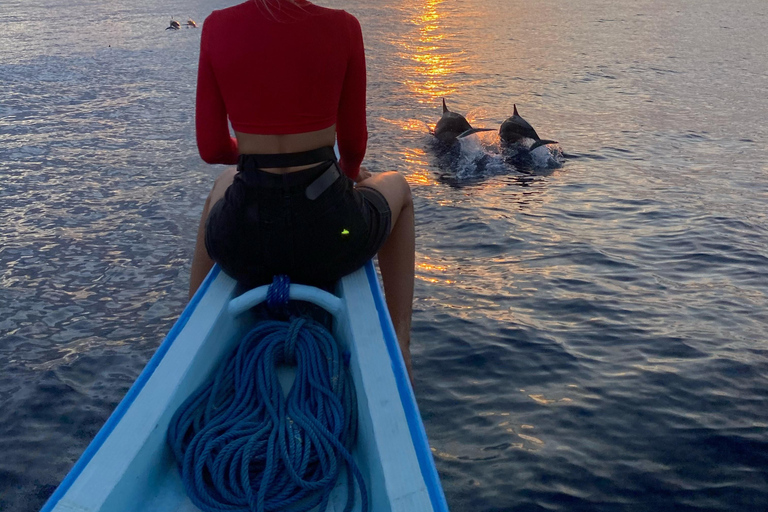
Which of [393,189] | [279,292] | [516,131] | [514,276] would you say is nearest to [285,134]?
[279,292]

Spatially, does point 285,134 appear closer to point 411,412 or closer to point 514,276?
point 411,412

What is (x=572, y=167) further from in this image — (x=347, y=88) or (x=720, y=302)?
(x=347, y=88)

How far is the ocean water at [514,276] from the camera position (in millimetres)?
3846

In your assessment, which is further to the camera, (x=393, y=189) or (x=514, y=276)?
(x=514, y=276)

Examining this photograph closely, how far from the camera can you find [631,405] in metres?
4.27

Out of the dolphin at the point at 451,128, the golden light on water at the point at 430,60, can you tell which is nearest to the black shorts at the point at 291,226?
the dolphin at the point at 451,128

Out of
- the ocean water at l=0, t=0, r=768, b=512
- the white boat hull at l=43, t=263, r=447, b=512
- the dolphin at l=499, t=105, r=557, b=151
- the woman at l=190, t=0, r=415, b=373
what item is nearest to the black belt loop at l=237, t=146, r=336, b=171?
the woman at l=190, t=0, r=415, b=373

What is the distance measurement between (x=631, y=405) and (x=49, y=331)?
4024mm

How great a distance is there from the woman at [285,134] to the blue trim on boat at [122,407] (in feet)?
0.79

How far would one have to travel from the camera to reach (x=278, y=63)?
9.65 feet

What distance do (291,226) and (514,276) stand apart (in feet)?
11.3

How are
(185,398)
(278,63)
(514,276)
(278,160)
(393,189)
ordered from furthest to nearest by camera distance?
1. (514,276)
2. (393,189)
3. (278,160)
4. (278,63)
5. (185,398)

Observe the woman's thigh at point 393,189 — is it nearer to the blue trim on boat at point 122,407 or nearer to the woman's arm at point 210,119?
the woman's arm at point 210,119

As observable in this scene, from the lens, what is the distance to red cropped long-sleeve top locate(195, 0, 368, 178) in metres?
2.93
